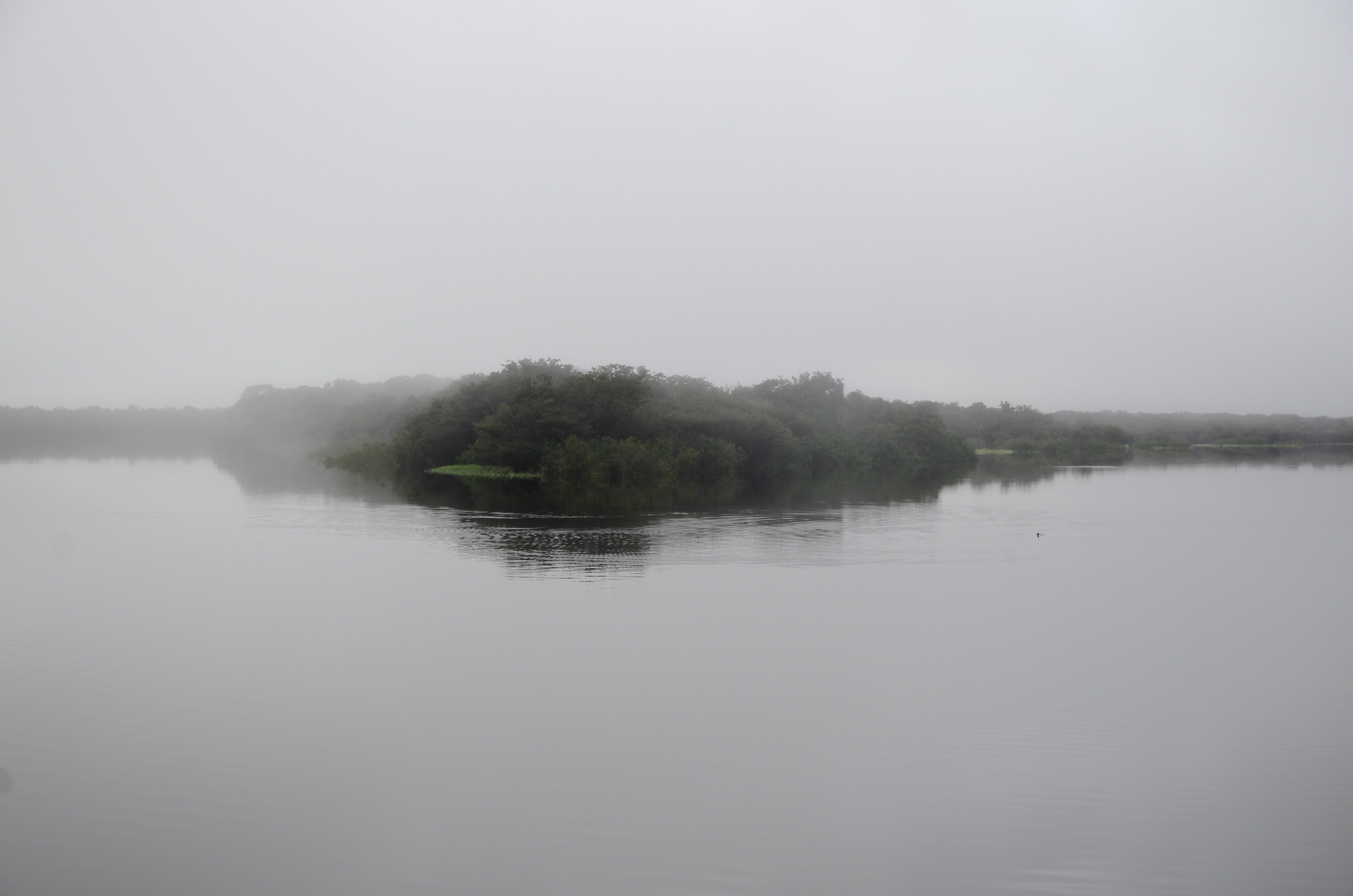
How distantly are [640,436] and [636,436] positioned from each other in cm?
19

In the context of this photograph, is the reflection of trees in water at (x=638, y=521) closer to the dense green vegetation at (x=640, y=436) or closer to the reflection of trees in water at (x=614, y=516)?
the reflection of trees in water at (x=614, y=516)

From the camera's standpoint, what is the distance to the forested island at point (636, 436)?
47.0 metres

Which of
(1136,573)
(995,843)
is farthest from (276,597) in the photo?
(1136,573)

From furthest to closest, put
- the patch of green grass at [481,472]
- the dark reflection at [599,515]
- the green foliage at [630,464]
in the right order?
the patch of green grass at [481,472]
the green foliage at [630,464]
the dark reflection at [599,515]

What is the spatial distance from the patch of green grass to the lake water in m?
A: 31.9

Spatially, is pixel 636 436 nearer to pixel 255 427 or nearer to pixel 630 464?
pixel 630 464

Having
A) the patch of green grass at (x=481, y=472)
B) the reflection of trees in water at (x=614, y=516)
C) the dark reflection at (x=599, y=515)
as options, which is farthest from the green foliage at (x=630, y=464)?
the reflection of trees in water at (x=614, y=516)

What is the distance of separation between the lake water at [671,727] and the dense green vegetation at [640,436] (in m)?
27.4

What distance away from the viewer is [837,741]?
693 cm

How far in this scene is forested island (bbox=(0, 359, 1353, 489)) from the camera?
47.0 metres

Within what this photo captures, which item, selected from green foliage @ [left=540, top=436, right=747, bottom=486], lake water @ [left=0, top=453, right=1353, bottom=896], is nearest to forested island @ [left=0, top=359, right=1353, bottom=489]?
green foliage @ [left=540, top=436, right=747, bottom=486]

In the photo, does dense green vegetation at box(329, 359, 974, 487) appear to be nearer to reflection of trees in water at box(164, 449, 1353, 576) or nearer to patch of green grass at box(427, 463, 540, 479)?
patch of green grass at box(427, 463, 540, 479)

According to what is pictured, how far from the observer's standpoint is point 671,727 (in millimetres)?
7195

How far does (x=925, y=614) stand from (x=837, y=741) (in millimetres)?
5444
